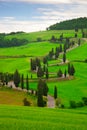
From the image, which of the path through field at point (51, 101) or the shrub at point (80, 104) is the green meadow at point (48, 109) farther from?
the shrub at point (80, 104)

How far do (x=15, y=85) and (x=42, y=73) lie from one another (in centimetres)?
1875

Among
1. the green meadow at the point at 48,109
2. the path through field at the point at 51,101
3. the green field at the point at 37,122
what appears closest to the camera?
the green field at the point at 37,122

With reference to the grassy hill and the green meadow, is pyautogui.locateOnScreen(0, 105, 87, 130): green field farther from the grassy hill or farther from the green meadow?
the grassy hill

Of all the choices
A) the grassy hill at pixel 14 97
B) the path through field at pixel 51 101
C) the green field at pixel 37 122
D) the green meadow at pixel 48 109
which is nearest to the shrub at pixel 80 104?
the green meadow at pixel 48 109

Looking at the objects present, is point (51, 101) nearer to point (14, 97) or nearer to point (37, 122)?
point (14, 97)

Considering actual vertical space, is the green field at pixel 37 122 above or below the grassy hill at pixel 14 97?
above

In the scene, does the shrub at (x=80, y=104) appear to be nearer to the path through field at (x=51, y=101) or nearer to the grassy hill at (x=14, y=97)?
the path through field at (x=51, y=101)

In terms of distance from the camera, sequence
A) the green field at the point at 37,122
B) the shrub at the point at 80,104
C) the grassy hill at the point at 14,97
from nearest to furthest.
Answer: the green field at the point at 37,122 → the grassy hill at the point at 14,97 → the shrub at the point at 80,104

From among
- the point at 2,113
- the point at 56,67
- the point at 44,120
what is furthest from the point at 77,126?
the point at 56,67

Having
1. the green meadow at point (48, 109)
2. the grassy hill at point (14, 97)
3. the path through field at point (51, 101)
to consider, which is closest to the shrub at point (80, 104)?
the green meadow at point (48, 109)

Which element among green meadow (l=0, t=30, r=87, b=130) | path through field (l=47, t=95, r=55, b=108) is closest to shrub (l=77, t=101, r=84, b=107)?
green meadow (l=0, t=30, r=87, b=130)

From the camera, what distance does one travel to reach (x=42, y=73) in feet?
460

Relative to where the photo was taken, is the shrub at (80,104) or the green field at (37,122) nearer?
the green field at (37,122)

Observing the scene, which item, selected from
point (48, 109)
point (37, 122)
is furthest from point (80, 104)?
point (37, 122)
